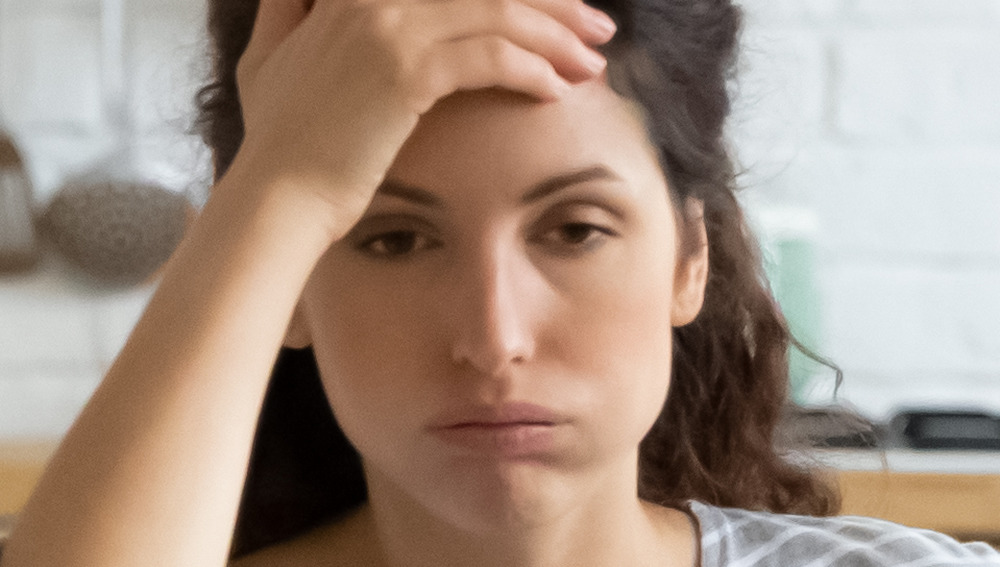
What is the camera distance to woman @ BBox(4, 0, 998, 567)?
1.44 feet

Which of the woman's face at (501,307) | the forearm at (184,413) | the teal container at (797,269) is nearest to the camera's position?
the forearm at (184,413)

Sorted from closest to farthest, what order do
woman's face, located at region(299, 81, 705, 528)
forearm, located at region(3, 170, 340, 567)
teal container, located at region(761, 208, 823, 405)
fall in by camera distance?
1. forearm, located at region(3, 170, 340, 567)
2. woman's face, located at region(299, 81, 705, 528)
3. teal container, located at region(761, 208, 823, 405)

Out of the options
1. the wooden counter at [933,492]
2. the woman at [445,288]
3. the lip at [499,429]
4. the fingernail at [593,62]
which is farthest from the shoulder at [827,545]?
the fingernail at [593,62]

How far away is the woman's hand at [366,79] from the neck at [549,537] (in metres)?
0.22

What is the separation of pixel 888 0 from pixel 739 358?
498 mm

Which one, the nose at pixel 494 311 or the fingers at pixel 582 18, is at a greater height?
the fingers at pixel 582 18

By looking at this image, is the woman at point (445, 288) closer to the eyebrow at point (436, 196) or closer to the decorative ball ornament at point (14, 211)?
the eyebrow at point (436, 196)

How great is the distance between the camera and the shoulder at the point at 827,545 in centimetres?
68

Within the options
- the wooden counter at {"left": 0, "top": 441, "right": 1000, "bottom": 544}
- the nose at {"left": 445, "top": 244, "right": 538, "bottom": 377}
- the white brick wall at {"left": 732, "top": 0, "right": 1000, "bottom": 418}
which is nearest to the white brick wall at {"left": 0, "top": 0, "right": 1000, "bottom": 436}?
the white brick wall at {"left": 732, "top": 0, "right": 1000, "bottom": 418}

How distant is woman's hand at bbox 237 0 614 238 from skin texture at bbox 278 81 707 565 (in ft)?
0.11

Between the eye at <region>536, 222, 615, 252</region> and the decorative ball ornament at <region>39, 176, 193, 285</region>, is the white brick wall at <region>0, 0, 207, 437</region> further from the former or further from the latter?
the eye at <region>536, 222, 615, 252</region>

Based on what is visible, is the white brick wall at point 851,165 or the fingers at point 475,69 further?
the white brick wall at point 851,165

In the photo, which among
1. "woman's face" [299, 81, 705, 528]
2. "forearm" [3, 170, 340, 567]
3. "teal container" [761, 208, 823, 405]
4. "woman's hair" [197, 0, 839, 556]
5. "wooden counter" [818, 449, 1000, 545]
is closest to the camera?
"forearm" [3, 170, 340, 567]

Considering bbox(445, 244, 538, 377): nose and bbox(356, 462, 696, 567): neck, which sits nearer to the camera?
bbox(445, 244, 538, 377): nose
